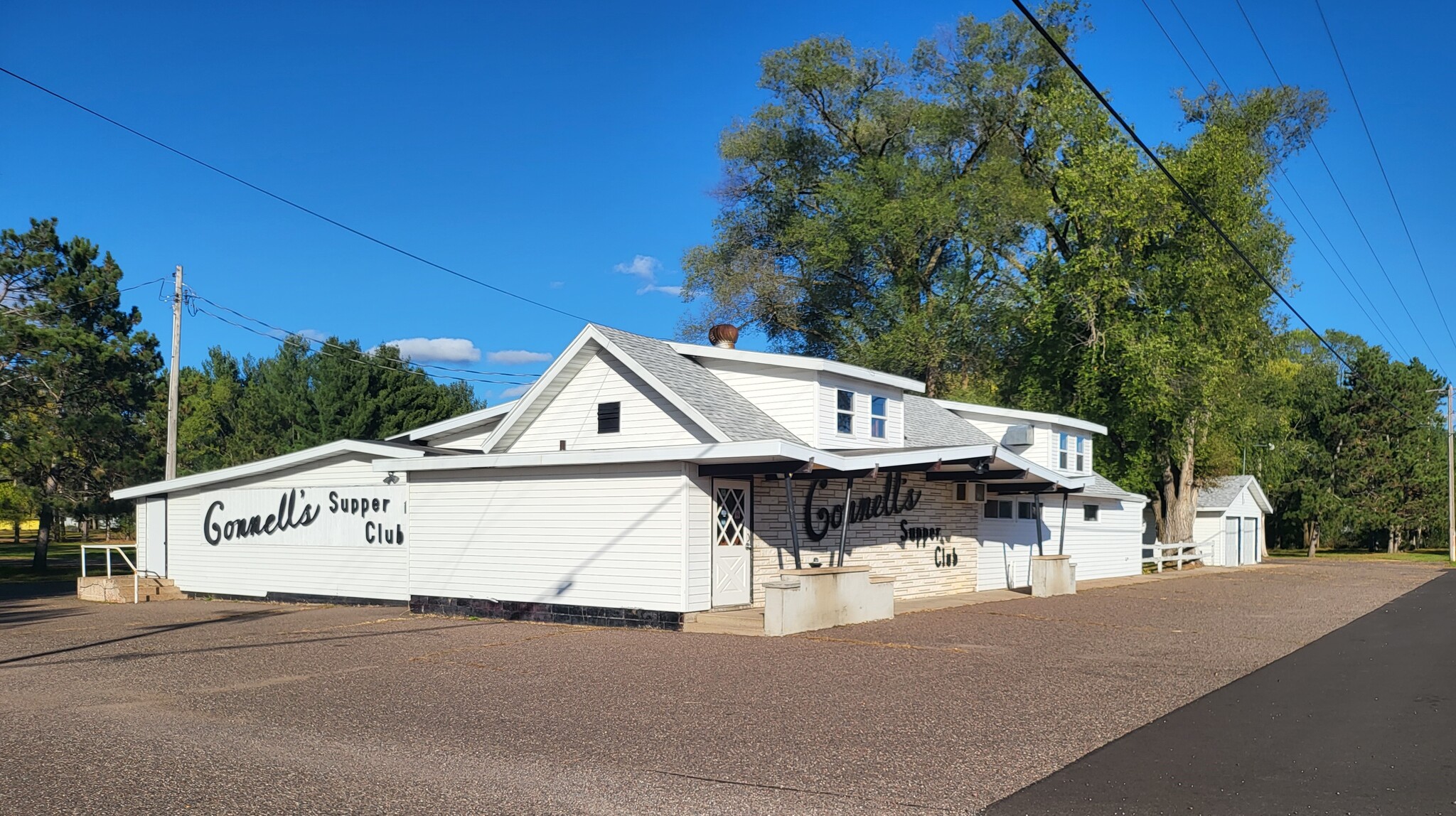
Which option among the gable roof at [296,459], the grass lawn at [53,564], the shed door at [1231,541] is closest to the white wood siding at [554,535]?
the gable roof at [296,459]

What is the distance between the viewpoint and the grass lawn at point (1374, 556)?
54.5 metres

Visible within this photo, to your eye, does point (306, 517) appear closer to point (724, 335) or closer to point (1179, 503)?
point (724, 335)

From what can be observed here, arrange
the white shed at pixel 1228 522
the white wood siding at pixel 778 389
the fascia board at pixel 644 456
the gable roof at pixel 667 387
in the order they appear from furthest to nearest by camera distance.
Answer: the white shed at pixel 1228 522
the white wood siding at pixel 778 389
the gable roof at pixel 667 387
the fascia board at pixel 644 456

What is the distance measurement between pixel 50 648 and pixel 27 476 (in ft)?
90.3

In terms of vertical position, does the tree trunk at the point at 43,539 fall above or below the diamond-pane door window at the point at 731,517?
below

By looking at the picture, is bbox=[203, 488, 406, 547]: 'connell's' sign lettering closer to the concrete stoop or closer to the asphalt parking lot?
the concrete stoop

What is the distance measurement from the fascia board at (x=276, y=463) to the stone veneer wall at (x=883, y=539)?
6.64m

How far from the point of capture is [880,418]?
74.1 ft

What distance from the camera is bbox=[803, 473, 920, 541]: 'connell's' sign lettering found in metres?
20.2

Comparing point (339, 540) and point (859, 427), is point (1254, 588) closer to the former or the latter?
point (859, 427)

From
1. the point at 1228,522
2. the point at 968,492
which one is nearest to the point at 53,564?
the point at 968,492

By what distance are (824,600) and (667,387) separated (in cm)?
437

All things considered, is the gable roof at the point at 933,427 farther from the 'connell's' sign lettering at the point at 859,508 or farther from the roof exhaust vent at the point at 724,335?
the roof exhaust vent at the point at 724,335

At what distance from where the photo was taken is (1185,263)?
117 feet
